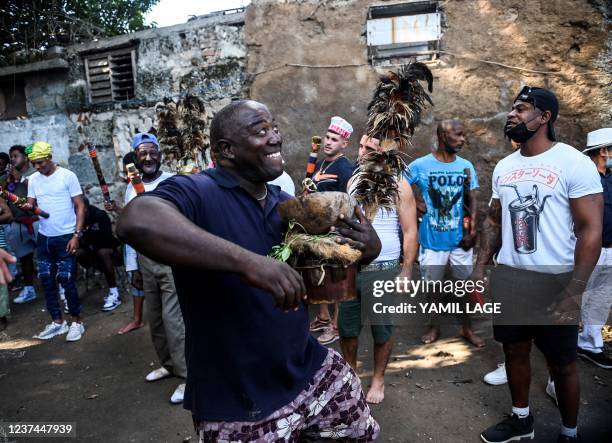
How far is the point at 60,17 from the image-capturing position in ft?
27.6

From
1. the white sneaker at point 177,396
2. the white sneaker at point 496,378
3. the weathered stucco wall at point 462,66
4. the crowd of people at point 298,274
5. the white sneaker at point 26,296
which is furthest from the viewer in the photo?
the white sneaker at point 26,296

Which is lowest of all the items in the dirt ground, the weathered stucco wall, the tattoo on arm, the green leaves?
the dirt ground

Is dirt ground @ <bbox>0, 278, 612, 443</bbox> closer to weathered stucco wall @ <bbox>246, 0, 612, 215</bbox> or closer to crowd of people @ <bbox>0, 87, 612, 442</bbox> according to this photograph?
crowd of people @ <bbox>0, 87, 612, 442</bbox>

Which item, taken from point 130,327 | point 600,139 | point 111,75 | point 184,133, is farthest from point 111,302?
point 600,139

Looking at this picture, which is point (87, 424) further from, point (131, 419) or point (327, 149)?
point (327, 149)

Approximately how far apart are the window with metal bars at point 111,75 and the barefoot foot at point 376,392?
19.4 ft

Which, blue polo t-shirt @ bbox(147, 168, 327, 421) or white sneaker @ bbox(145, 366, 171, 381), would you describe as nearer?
blue polo t-shirt @ bbox(147, 168, 327, 421)

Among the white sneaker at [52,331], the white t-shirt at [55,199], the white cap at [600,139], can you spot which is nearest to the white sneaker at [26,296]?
the white sneaker at [52,331]

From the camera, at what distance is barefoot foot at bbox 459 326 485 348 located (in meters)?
4.61

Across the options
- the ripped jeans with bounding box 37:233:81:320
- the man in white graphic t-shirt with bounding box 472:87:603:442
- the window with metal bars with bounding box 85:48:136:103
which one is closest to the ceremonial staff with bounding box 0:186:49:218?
the ripped jeans with bounding box 37:233:81:320

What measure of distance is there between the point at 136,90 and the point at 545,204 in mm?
6303

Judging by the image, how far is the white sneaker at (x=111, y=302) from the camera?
614 centimetres

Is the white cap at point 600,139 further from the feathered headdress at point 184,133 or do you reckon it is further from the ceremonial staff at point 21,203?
the ceremonial staff at point 21,203

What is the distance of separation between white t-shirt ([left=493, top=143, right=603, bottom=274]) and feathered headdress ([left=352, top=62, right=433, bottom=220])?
0.80m
